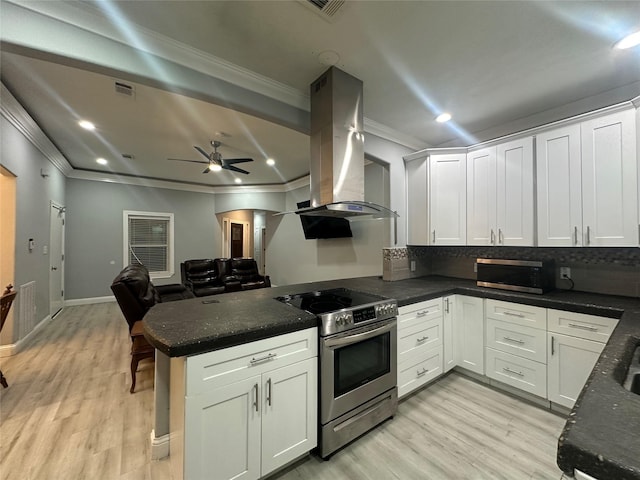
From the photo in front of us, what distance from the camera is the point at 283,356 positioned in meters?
1.55

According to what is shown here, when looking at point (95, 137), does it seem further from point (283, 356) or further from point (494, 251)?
point (494, 251)

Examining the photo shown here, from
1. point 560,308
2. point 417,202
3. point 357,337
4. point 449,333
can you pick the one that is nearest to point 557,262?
point 560,308

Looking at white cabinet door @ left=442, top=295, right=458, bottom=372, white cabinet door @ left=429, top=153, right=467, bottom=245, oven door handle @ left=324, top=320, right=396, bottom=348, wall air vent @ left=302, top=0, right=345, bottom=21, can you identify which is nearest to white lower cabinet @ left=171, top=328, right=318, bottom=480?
oven door handle @ left=324, top=320, right=396, bottom=348

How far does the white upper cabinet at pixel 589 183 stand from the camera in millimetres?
2035

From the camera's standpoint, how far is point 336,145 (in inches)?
89.7

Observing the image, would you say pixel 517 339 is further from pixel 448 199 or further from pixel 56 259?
pixel 56 259

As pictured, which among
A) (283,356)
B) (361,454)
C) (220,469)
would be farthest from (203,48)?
(361,454)

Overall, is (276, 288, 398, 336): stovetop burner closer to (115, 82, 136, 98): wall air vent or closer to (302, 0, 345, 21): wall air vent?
(302, 0, 345, 21): wall air vent

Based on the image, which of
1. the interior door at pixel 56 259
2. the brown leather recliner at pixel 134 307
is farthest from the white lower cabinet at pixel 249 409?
the interior door at pixel 56 259

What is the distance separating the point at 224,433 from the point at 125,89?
3097 millimetres

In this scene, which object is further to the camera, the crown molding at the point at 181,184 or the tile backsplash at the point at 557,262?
the crown molding at the point at 181,184

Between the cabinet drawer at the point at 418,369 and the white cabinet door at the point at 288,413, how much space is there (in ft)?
2.98

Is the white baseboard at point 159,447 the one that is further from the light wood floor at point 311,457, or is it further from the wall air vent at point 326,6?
the wall air vent at point 326,6

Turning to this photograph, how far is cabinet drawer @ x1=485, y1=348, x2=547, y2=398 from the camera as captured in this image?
7.26ft
